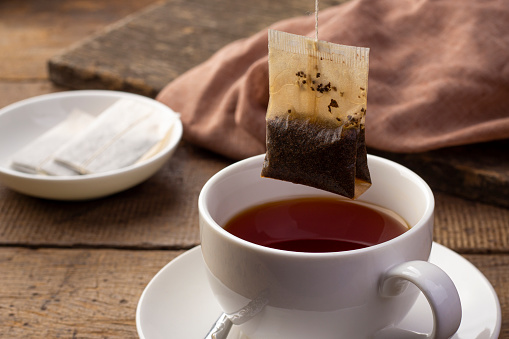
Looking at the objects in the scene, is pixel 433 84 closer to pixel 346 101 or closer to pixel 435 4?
pixel 435 4

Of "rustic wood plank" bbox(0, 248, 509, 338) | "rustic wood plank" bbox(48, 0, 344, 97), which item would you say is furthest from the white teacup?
"rustic wood plank" bbox(48, 0, 344, 97)

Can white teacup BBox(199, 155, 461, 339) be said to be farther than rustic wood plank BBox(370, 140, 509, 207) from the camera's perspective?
No

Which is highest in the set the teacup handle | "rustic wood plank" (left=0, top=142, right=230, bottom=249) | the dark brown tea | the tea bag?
the tea bag

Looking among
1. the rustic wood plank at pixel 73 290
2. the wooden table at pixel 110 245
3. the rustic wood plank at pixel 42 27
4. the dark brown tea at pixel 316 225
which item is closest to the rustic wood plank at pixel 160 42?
the rustic wood plank at pixel 42 27

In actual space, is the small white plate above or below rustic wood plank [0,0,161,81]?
above

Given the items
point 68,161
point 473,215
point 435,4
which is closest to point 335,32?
point 435,4

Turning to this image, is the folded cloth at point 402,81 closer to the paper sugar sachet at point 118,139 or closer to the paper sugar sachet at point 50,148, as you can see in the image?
the paper sugar sachet at point 118,139

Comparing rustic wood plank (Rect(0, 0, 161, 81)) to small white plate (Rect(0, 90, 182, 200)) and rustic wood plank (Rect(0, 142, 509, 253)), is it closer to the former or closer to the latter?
small white plate (Rect(0, 90, 182, 200))
